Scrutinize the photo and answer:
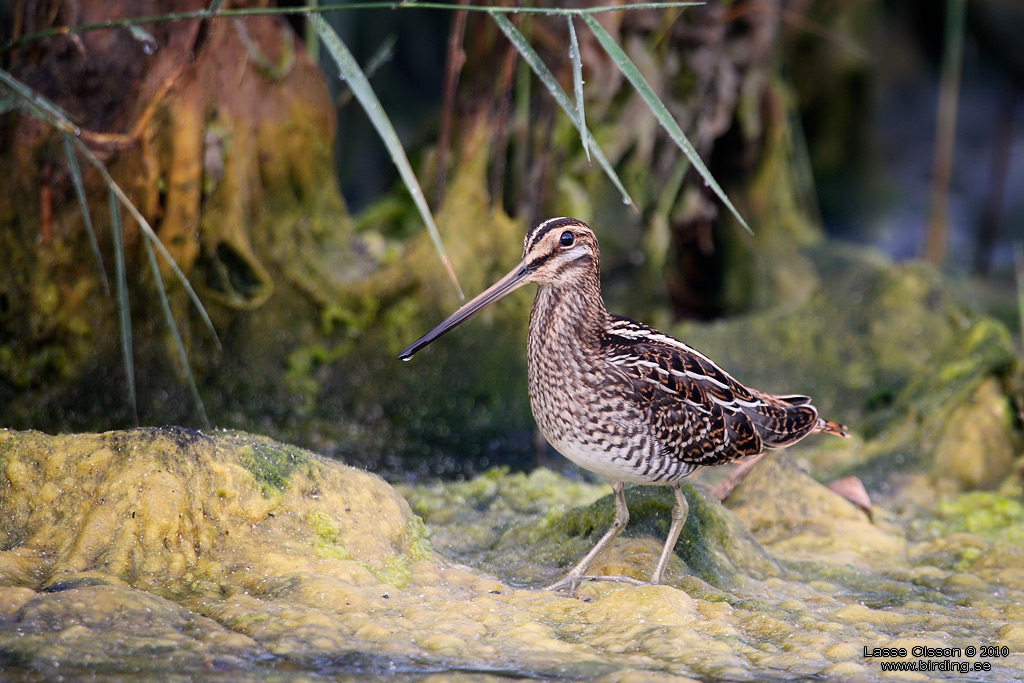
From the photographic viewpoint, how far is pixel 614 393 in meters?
3.62

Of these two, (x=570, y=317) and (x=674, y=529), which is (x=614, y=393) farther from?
(x=674, y=529)

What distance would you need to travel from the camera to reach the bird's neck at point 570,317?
3758 millimetres

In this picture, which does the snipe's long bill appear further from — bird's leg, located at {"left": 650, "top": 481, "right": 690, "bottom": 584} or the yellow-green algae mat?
the yellow-green algae mat

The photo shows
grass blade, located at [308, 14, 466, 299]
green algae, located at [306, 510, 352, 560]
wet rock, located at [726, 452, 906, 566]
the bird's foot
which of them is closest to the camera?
grass blade, located at [308, 14, 466, 299]

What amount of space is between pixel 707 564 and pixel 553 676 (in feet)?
3.76

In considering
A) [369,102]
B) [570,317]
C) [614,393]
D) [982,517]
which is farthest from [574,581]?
[982,517]

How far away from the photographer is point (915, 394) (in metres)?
5.55

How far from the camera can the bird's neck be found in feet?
12.3

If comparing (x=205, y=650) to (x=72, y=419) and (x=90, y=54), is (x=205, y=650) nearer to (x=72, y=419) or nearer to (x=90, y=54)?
(x=72, y=419)

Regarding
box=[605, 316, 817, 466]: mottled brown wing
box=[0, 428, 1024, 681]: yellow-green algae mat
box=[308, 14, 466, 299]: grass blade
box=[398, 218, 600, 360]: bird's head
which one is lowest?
box=[0, 428, 1024, 681]: yellow-green algae mat

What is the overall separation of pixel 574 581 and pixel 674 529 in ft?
1.41

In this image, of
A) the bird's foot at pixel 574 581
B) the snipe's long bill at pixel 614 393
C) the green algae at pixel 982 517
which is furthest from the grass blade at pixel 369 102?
the green algae at pixel 982 517

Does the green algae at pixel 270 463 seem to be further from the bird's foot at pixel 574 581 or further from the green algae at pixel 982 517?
the green algae at pixel 982 517

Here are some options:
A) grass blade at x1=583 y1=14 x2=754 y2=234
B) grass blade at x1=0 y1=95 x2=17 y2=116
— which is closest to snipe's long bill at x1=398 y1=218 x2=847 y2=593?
grass blade at x1=583 y1=14 x2=754 y2=234
